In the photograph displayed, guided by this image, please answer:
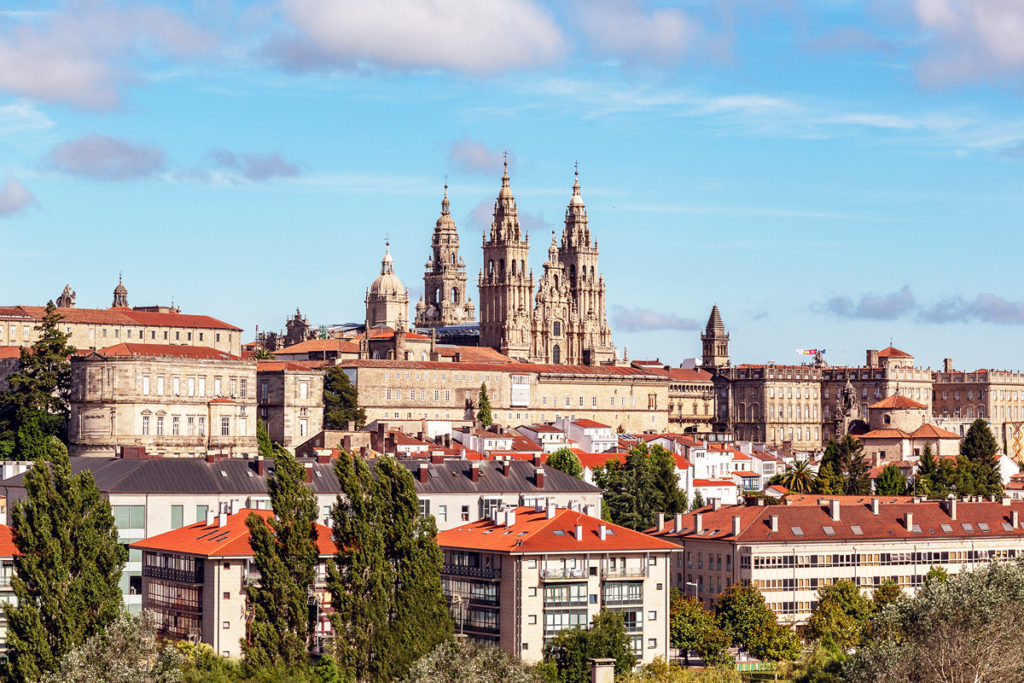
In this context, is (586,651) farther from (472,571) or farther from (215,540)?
(215,540)

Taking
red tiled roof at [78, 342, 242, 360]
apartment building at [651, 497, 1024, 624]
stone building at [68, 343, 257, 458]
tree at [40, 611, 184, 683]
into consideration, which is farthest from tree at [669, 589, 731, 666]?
red tiled roof at [78, 342, 242, 360]

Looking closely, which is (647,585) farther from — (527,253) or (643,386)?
(527,253)

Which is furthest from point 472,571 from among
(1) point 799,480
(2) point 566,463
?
(1) point 799,480

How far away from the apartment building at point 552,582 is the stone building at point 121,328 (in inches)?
3207

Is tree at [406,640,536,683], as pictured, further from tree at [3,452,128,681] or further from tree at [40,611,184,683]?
tree at [3,452,128,681]

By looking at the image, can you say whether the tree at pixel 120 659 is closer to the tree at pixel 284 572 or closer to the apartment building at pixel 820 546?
the tree at pixel 284 572

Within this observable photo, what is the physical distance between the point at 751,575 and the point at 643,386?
3289 inches

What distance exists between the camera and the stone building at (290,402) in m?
142

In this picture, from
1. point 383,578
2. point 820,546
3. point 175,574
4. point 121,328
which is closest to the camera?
point 383,578

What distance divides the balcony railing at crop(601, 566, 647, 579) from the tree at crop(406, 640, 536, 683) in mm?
10939

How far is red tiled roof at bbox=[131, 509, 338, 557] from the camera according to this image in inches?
2960

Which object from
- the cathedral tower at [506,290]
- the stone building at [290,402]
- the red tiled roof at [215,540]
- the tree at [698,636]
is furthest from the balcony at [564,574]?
the cathedral tower at [506,290]

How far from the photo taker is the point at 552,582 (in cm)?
7788

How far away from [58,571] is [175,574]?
11362 mm
